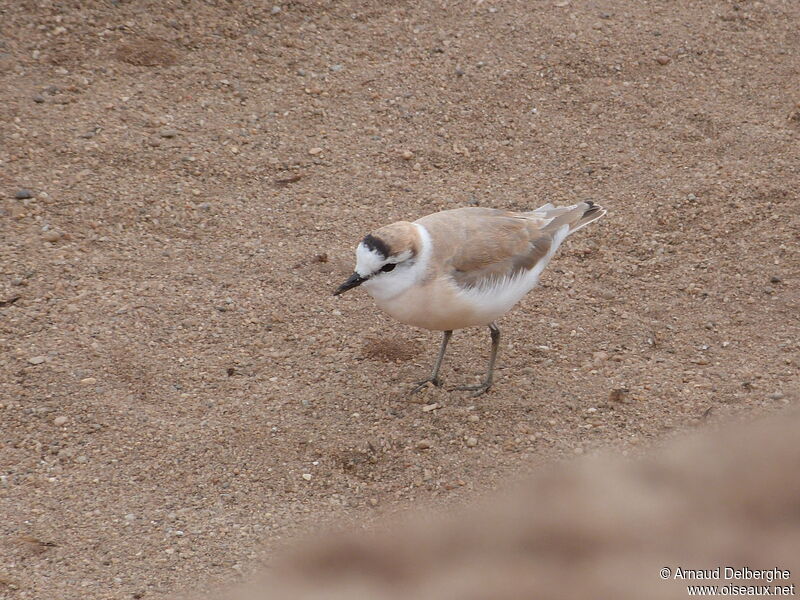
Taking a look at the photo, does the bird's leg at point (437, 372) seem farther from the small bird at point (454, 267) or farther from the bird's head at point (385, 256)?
the bird's head at point (385, 256)

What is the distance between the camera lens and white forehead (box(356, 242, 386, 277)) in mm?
4328

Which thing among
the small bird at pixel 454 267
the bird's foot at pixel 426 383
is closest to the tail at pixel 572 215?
the small bird at pixel 454 267

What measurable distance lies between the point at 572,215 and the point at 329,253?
62.6 inches

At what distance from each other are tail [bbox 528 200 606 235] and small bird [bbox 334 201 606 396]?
4 cm

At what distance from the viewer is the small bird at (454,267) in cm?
439

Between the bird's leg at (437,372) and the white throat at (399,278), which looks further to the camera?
the bird's leg at (437,372)

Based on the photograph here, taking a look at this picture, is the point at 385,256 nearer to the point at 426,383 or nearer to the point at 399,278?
the point at 399,278

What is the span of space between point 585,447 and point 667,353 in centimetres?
94

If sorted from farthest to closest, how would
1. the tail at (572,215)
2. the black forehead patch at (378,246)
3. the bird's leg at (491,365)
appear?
the tail at (572,215) < the bird's leg at (491,365) < the black forehead patch at (378,246)

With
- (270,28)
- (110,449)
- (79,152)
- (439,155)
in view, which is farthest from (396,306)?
(270,28)

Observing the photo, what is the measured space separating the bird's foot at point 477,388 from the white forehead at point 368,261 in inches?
40.6

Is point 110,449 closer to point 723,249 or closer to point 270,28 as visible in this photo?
point 723,249

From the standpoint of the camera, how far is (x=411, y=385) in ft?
16.6

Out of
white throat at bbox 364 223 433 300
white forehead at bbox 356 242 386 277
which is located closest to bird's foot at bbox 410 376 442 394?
white throat at bbox 364 223 433 300
